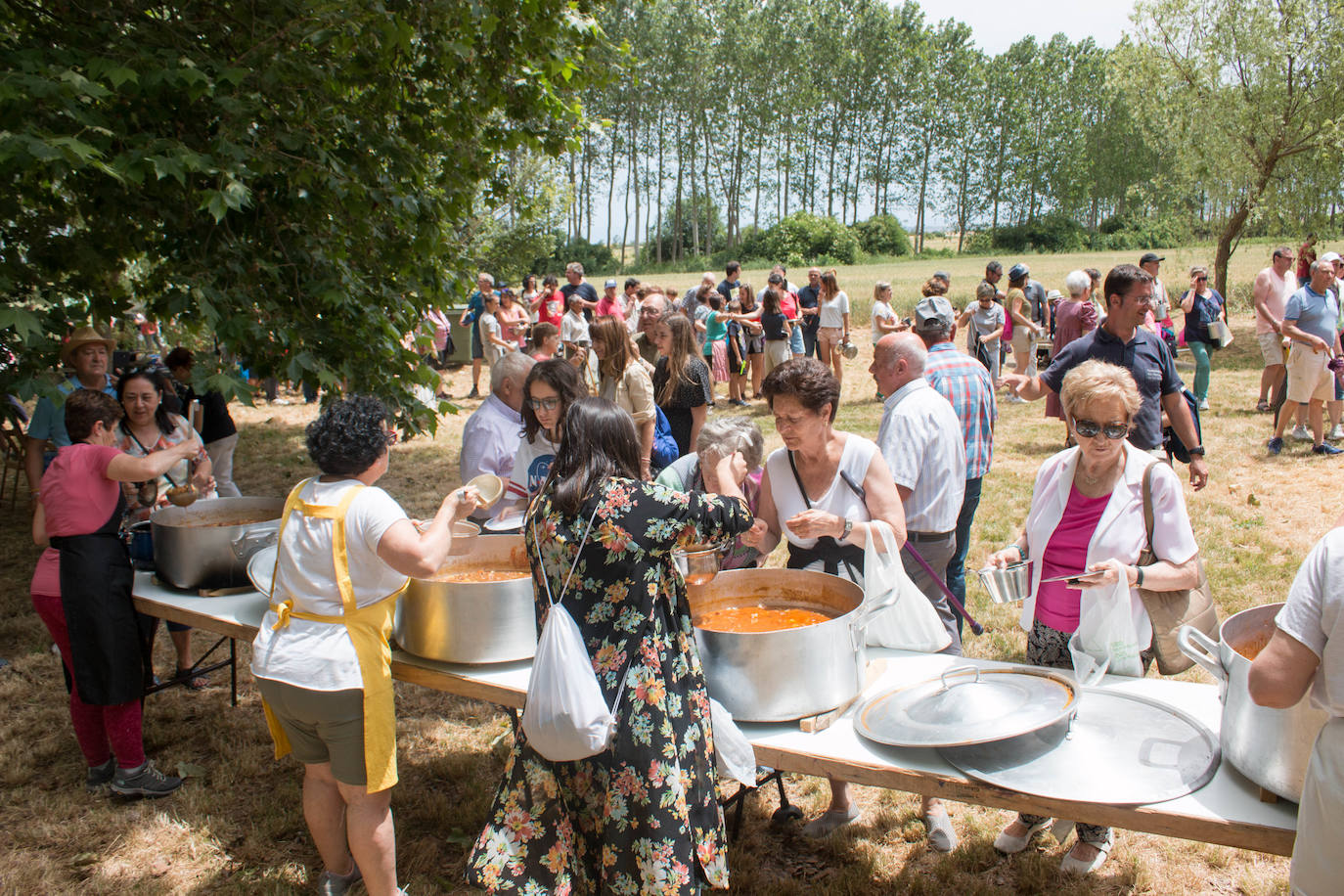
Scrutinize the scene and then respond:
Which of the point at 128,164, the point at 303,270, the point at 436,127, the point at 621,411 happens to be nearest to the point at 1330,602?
the point at 621,411

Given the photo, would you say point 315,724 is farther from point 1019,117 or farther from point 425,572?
point 1019,117

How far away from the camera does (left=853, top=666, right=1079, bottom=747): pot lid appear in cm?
212

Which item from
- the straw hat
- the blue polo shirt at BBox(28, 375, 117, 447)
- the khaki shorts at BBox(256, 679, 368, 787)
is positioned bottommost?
the khaki shorts at BBox(256, 679, 368, 787)

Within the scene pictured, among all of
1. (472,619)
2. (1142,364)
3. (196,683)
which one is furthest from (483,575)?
(1142,364)

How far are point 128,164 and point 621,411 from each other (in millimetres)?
3427

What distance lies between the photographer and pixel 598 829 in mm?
2326

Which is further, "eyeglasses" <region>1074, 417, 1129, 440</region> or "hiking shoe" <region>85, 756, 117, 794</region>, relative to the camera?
"hiking shoe" <region>85, 756, 117, 794</region>

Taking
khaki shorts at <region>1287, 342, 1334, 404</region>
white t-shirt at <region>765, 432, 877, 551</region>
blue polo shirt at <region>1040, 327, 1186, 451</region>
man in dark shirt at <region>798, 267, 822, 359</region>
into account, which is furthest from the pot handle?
man in dark shirt at <region>798, 267, 822, 359</region>

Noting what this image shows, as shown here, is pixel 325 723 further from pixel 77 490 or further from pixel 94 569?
pixel 77 490

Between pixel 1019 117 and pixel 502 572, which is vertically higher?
pixel 1019 117

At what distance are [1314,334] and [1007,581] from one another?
7297mm

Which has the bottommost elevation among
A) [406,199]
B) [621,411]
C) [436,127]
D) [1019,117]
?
[621,411]

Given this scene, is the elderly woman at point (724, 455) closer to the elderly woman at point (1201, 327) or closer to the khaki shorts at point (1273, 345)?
the khaki shorts at point (1273, 345)

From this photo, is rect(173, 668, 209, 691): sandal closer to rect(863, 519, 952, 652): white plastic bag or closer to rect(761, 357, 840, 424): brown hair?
rect(761, 357, 840, 424): brown hair
